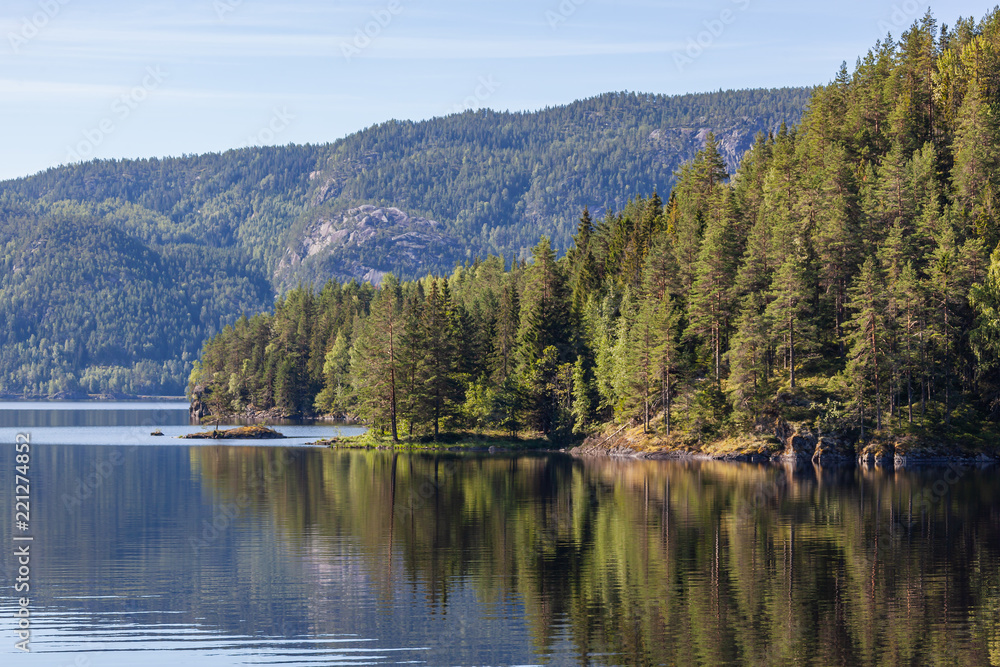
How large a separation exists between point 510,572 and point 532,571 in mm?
906

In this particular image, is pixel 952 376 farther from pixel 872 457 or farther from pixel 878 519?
pixel 878 519

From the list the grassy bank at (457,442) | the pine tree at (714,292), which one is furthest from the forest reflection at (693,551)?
the grassy bank at (457,442)

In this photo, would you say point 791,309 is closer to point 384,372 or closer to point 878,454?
point 878,454

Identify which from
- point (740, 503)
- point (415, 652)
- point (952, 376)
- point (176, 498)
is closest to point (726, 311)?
point (952, 376)

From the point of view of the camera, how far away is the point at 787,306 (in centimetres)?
11250

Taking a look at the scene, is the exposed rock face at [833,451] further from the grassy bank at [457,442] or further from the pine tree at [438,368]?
the pine tree at [438,368]

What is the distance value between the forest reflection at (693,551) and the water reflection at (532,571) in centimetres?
16

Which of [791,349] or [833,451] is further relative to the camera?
[791,349]

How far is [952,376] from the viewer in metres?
109

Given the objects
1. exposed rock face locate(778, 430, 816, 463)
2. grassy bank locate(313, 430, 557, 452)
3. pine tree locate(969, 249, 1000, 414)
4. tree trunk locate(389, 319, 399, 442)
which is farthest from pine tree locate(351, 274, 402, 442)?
pine tree locate(969, 249, 1000, 414)

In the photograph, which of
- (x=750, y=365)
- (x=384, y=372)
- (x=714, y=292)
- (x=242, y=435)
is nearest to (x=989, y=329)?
(x=750, y=365)

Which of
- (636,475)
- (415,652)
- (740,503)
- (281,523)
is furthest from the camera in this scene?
(636,475)

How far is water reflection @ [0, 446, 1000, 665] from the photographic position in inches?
1400

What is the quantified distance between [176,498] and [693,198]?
9186cm
